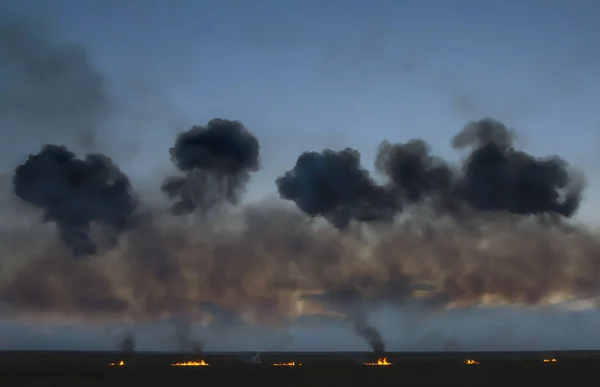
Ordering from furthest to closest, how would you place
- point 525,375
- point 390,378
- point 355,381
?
point 525,375 < point 390,378 < point 355,381

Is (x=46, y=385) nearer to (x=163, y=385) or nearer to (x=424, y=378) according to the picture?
(x=163, y=385)

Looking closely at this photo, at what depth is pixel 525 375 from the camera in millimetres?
97562

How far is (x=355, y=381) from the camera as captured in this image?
8400cm

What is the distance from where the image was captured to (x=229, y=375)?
96.0 meters

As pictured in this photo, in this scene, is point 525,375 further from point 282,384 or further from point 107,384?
point 107,384

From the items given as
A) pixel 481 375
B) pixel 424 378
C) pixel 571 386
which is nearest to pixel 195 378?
pixel 424 378

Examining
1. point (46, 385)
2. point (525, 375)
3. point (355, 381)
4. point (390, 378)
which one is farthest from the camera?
point (525, 375)

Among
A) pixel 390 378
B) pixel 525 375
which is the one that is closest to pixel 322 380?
pixel 390 378

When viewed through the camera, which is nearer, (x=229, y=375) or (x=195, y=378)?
(x=195, y=378)

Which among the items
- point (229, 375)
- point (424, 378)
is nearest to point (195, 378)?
point (229, 375)

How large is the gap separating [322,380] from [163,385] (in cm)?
2013

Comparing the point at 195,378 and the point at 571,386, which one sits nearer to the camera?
the point at 571,386

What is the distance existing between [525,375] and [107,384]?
5772 cm

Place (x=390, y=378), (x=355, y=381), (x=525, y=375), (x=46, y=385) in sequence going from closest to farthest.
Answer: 1. (x=46, y=385)
2. (x=355, y=381)
3. (x=390, y=378)
4. (x=525, y=375)
